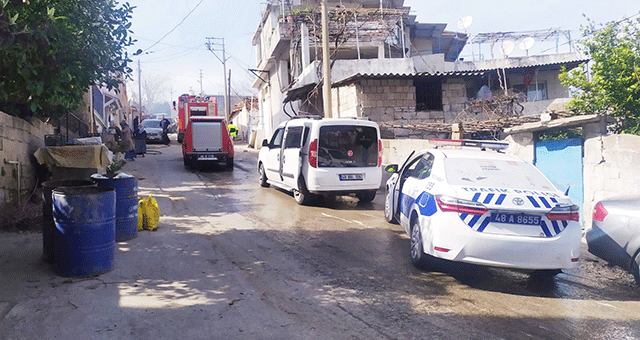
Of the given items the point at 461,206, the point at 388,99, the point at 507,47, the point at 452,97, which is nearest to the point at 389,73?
the point at 388,99

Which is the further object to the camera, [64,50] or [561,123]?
[561,123]

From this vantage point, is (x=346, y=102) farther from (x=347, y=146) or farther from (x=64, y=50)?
(x=64, y=50)

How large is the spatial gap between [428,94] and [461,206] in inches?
613

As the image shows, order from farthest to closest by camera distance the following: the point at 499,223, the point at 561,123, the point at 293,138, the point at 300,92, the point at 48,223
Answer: the point at 300,92, the point at 293,138, the point at 561,123, the point at 48,223, the point at 499,223

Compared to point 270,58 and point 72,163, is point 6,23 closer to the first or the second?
point 72,163

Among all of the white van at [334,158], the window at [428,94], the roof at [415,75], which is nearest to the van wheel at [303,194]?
the white van at [334,158]

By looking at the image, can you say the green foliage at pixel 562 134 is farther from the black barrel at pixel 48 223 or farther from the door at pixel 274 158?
the black barrel at pixel 48 223

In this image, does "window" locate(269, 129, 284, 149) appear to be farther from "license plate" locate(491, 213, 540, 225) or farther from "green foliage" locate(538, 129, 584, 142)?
"license plate" locate(491, 213, 540, 225)

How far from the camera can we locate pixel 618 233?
584 cm

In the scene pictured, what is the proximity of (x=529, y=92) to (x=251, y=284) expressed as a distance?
23.4m

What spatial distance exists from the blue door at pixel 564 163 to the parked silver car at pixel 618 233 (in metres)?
3.37

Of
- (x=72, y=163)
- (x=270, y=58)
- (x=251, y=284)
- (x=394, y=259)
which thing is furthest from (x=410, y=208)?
(x=270, y=58)

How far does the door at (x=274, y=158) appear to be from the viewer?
12.7 metres

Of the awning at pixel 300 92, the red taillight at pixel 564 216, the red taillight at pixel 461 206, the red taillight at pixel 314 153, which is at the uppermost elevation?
the awning at pixel 300 92
